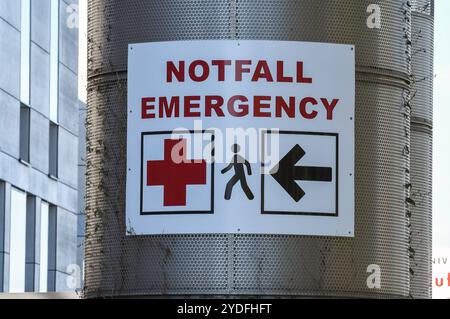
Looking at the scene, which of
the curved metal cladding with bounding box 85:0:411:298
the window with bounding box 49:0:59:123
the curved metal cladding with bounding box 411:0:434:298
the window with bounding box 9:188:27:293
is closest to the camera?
the curved metal cladding with bounding box 85:0:411:298

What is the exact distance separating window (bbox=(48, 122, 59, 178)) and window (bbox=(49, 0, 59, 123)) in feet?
0.98

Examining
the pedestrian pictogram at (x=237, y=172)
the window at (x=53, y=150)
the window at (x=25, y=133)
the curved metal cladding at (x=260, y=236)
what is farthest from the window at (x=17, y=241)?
the pedestrian pictogram at (x=237, y=172)

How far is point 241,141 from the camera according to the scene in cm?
1271

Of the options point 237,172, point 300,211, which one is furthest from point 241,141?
point 300,211

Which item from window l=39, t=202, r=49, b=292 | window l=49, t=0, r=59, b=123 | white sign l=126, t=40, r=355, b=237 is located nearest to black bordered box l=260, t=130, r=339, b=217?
white sign l=126, t=40, r=355, b=237

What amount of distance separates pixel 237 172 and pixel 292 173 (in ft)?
1.60

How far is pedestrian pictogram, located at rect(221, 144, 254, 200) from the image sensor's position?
12648 mm

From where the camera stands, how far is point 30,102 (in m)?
43.8

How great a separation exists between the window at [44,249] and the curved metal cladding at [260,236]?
31500 mm

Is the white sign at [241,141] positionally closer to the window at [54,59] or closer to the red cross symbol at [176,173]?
the red cross symbol at [176,173]

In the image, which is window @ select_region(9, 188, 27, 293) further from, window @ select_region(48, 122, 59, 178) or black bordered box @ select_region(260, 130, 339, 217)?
black bordered box @ select_region(260, 130, 339, 217)

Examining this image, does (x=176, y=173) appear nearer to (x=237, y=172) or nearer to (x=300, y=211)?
(x=237, y=172)

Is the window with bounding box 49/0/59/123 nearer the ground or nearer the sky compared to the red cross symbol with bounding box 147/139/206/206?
nearer the sky

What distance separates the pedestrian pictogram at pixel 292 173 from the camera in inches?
500
